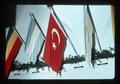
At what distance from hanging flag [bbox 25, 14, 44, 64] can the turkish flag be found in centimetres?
5

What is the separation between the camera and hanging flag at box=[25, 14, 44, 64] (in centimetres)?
206

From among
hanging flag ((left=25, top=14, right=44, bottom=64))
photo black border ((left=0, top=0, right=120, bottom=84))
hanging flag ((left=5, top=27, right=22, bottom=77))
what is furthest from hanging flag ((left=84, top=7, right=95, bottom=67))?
hanging flag ((left=5, top=27, right=22, bottom=77))

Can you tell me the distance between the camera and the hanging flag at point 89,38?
2043mm

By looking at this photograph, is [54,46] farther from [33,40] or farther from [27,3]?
[27,3]

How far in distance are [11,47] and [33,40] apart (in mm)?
180

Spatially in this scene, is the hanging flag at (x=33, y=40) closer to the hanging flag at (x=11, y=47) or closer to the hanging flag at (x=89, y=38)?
the hanging flag at (x=11, y=47)

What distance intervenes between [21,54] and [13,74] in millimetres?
165

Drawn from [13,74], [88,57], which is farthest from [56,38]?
[13,74]

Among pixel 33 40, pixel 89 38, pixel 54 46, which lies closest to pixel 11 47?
pixel 33 40

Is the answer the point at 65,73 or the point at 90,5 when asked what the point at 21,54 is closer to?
the point at 65,73

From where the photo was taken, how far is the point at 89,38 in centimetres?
205

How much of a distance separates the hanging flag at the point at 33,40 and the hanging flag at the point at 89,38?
35 cm

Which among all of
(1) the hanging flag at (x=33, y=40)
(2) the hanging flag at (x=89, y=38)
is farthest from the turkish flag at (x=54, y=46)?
(2) the hanging flag at (x=89, y=38)
